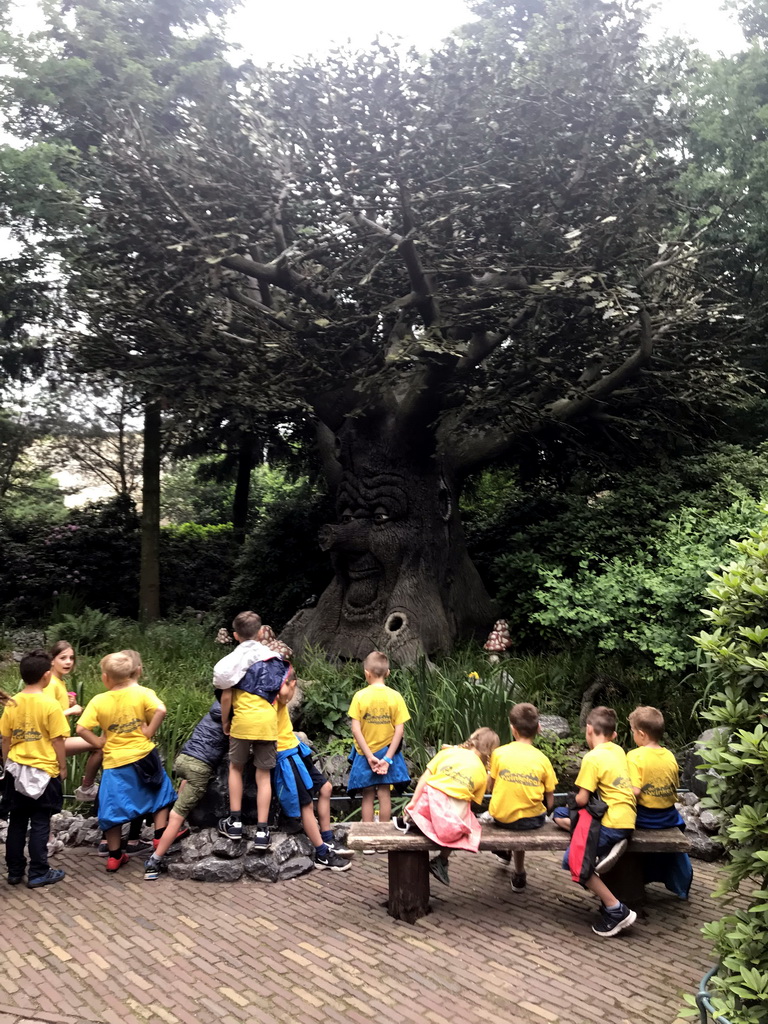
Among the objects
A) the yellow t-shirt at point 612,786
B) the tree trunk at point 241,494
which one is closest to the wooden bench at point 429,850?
the yellow t-shirt at point 612,786

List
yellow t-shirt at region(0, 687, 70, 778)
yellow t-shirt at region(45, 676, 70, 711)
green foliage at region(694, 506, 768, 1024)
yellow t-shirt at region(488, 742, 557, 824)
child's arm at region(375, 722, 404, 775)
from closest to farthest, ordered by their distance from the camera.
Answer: green foliage at region(694, 506, 768, 1024), yellow t-shirt at region(488, 742, 557, 824), yellow t-shirt at region(0, 687, 70, 778), yellow t-shirt at region(45, 676, 70, 711), child's arm at region(375, 722, 404, 775)

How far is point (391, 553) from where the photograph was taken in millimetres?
11773

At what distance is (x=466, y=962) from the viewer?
445cm

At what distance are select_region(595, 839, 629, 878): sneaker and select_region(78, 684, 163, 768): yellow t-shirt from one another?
319 cm

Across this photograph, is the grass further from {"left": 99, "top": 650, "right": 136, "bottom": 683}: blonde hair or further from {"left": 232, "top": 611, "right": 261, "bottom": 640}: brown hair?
{"left": 232, "top": 611, "right": 261, "bottom": 640}: brown hair

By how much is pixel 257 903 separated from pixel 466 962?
1.52 metres

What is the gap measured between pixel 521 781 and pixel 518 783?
0.02m

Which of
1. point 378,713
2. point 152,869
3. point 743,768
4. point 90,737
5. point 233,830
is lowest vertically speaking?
point 152,869

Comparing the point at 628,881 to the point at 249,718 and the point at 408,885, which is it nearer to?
the point at 408,885

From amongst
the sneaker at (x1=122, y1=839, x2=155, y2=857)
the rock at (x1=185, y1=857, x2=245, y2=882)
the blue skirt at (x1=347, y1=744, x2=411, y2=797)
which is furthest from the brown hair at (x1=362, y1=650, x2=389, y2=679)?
the sneaker at (x1=122, y1=839, x2=155, y2=857)

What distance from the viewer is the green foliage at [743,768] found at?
345 cm

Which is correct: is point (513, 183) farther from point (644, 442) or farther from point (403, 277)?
point (644, 442)

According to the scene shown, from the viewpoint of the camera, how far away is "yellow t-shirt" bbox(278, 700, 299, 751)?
593cm

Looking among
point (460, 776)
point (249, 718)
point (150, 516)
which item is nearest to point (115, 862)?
point (249, 718)
